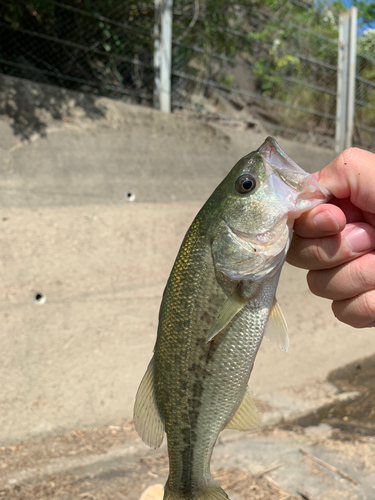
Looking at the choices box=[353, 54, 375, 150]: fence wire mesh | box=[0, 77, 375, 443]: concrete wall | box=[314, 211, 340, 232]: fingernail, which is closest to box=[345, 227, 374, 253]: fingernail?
box=[314, 211, 340, 232]: fingernail

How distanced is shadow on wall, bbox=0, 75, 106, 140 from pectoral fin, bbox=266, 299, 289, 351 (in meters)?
2.73

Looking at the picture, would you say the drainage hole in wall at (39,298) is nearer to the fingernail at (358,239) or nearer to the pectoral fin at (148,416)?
the pectoral fin at (148,416)

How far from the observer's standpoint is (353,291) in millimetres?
1577

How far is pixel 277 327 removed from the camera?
1.48 m

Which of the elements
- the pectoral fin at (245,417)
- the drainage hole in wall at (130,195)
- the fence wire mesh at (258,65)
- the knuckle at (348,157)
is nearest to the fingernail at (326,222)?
the knuckle at (348,157)

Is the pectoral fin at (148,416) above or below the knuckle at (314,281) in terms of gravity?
below

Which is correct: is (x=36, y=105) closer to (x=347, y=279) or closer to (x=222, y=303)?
(x=222, y=303)

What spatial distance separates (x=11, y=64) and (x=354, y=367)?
189 inches

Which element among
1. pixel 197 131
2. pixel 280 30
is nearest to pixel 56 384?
pixel 197 131

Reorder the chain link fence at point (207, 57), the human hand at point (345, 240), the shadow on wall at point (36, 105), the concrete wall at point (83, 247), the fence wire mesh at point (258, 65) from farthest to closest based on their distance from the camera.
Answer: the fence wire mesh at point (258, 65) → the chain link fence at point (207, 57) → the shadow on wall at point (36, 105) → the concrete wall at point (83, 247) → the human hand at point (345, 240)

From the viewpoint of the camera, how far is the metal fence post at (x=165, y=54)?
13.8ft

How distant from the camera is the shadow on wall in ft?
10.8

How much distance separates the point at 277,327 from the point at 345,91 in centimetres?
535

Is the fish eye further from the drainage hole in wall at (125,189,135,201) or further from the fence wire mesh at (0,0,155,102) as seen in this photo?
the fence wire mesh at (0,0,155,102)
